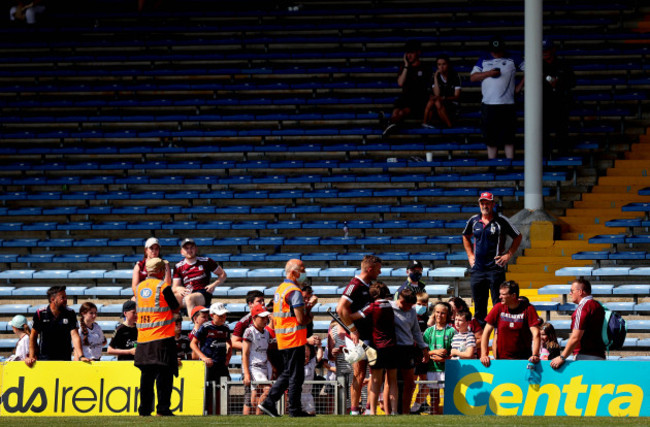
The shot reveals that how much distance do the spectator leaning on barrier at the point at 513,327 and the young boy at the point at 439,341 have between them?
0.67 metres

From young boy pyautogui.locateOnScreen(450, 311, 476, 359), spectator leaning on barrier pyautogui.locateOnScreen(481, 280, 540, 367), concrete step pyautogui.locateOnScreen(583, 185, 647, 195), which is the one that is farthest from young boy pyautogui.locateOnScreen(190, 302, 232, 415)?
concrete step pyautogui.locateOnScreen(583, 185, 647, 195)

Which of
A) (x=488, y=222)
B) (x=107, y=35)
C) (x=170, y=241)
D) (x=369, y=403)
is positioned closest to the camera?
(x=369, y=403)

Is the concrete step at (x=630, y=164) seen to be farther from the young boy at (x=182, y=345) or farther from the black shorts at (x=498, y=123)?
the young boy at (x=182, y=345)

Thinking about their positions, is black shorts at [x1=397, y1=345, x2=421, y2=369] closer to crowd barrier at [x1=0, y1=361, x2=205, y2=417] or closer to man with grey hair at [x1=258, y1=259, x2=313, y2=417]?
man with grey hair at [x1=258, y1=259, x2=313, y2=417]

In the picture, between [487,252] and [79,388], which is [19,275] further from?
[487,252]

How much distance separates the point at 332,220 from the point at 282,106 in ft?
10.6

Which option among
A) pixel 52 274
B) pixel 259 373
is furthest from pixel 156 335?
pixel 52 274

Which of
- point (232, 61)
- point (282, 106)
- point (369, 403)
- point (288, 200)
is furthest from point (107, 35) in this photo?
point (369, 403)

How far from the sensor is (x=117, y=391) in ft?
39.4

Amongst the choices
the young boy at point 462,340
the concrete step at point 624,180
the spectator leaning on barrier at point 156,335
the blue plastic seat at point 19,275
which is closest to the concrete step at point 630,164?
the concrete step at point 624,180

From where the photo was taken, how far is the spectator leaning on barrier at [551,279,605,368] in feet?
36.0

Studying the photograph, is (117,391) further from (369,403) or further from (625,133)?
(625,133)

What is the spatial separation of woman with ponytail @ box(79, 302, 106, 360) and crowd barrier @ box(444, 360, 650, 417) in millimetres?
4157

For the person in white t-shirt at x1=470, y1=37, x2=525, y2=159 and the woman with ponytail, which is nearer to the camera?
the woman with ponytail
